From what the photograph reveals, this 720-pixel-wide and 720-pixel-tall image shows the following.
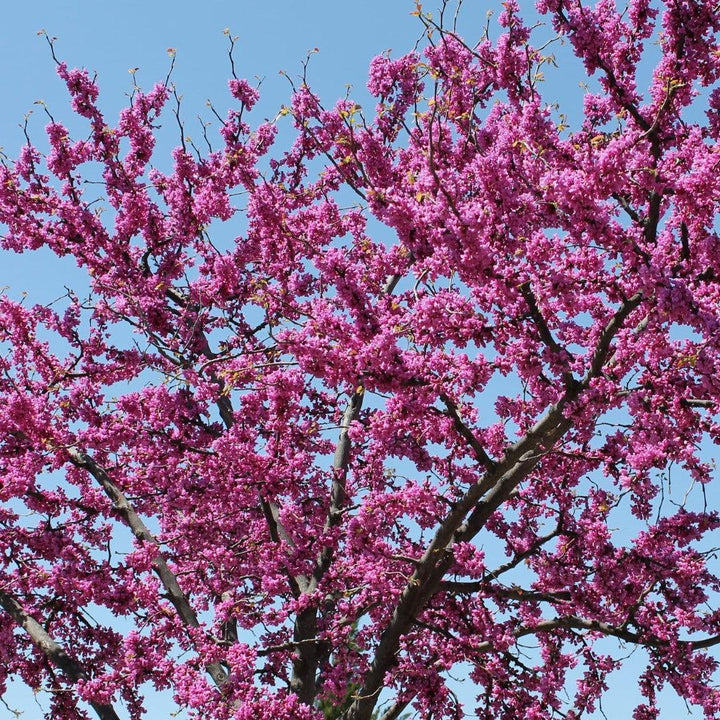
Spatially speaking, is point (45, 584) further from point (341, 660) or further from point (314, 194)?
point (314, 194)

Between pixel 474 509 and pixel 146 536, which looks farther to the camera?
pixel 146 536

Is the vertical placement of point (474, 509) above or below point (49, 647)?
above

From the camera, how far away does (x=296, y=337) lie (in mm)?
8148

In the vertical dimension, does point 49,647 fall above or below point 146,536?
below

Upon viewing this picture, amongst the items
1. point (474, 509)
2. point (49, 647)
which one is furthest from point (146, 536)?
point (474, 509)

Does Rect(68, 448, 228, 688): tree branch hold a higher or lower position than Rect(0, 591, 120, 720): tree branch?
higher

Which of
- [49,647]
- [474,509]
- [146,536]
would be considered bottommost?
[49,647]

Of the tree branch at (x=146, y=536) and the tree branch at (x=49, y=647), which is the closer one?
the tree branch at (x=49, y=647)

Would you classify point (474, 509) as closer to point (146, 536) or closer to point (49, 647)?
point (146, 536)

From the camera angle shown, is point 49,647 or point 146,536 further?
point 146,536

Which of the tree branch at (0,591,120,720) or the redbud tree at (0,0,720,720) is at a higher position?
the redbud tree at (0,0,720,720)

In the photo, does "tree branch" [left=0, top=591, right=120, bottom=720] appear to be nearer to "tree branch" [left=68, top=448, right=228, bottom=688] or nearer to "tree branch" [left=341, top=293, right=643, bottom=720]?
"tree branch" [left=68, top=448, right=228, bottom=688]

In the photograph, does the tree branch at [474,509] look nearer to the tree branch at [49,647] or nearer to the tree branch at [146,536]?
the tree branch at [146,536]

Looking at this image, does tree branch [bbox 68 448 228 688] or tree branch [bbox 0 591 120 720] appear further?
tree branch [bbox 68 448 228 688]
